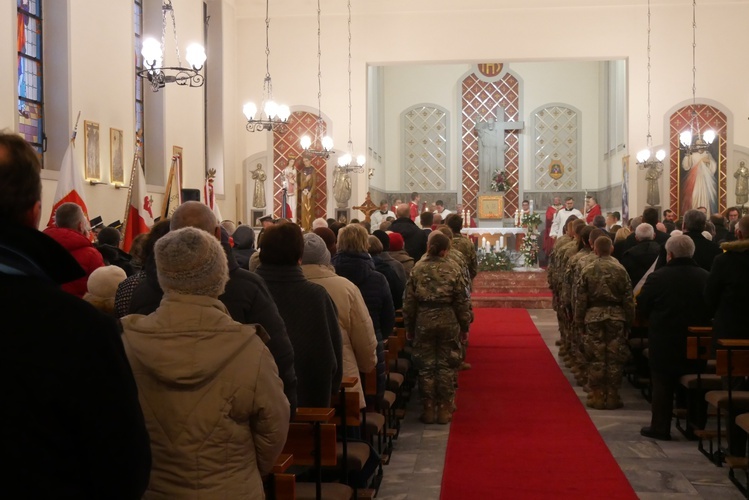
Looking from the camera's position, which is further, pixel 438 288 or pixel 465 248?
pixel 465 248

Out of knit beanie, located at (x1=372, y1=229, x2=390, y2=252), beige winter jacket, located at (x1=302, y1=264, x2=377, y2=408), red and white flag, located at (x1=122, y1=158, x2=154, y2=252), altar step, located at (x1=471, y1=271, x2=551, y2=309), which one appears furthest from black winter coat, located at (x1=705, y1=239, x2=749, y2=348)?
altar step, located at (x1=471, y1=271, x2=551, y2=309)

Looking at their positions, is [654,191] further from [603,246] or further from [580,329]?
[603,246]

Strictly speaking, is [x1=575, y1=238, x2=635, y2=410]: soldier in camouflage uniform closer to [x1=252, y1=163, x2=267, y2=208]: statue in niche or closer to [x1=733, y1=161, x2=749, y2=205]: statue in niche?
[x1=733, y1=161, x2=749, y2=205]: statue in niche

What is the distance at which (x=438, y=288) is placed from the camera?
7.50 meters

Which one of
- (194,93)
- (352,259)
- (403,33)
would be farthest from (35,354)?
(403,33)

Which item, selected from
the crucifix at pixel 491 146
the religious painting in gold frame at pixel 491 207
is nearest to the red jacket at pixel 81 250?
the religious painting in gold frame at pixel 491 207

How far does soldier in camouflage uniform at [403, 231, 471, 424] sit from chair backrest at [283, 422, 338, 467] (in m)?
3.65

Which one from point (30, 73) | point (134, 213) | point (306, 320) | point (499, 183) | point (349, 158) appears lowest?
point (306, 320)

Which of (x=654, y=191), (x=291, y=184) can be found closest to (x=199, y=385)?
(x=291, y=184)

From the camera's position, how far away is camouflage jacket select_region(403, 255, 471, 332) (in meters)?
7.51

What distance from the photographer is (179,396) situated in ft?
8.93

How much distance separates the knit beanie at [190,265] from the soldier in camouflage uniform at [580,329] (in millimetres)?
5752

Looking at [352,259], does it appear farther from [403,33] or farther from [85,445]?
[403,33]

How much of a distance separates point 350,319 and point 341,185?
15.5 meters
